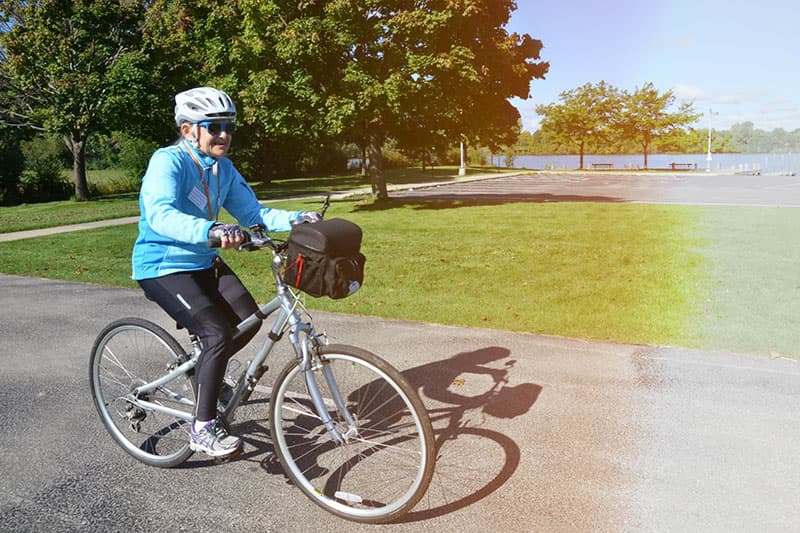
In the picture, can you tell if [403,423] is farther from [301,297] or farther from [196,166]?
[196,166]

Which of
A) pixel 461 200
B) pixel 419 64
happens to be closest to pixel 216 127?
pixel 419 64

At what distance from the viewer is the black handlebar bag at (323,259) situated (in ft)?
9.10

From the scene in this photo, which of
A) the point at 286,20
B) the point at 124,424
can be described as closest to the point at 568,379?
the point at 124,424

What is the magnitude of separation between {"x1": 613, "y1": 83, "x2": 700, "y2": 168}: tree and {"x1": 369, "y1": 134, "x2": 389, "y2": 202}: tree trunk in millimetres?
38471

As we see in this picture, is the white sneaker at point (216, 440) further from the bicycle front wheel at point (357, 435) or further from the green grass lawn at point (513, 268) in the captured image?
the green grass lawn at point (513, 268)

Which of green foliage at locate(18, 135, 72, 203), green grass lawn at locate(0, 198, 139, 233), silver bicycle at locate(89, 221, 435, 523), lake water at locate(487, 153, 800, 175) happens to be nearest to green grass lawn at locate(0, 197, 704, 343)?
green grass lawn at locate(0, 198, 139, 233)

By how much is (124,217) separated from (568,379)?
58.3ft

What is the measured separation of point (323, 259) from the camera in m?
2.77

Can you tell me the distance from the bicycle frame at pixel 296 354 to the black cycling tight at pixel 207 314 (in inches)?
3.6

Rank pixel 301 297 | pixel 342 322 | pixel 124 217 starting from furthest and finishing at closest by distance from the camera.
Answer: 1. pixel 124 217
2. pixel 342 322
3. pixel 301 297

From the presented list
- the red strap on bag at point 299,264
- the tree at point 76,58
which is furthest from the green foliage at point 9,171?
the red strap on bag at point 299,264

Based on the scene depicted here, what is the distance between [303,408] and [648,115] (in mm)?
56990

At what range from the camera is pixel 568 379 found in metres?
4.87

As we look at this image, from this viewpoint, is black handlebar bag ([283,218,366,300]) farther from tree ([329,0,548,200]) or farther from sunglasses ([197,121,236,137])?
tree ([329,0,548,200])
